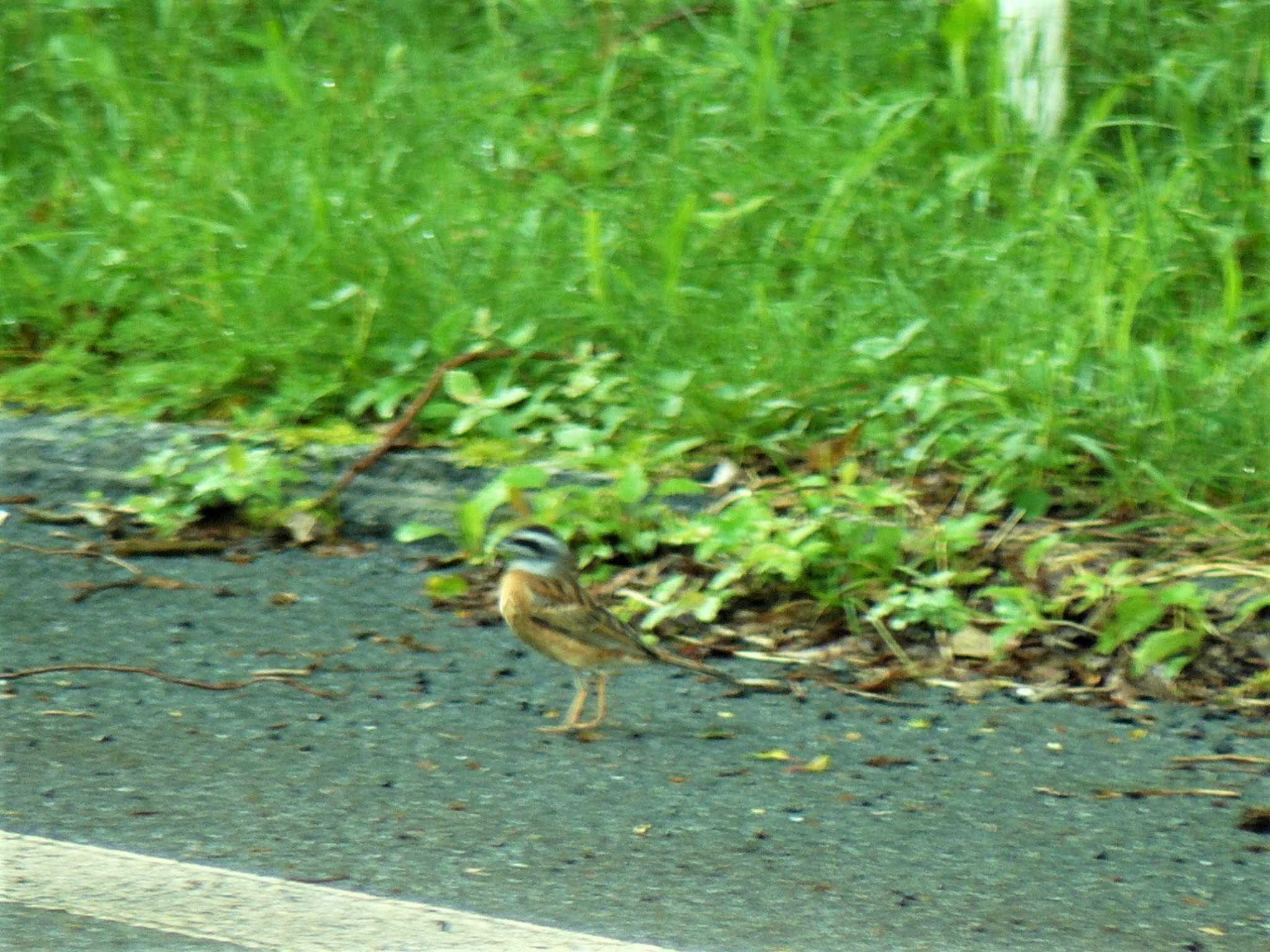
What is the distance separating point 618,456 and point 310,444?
1222mm

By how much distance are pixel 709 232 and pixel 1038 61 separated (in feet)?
5.35

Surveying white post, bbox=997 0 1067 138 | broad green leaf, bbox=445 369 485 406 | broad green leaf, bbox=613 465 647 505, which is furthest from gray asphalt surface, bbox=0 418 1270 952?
white post, bbox=997 0 1067 138

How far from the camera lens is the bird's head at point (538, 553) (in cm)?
506

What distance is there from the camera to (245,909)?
3631mm

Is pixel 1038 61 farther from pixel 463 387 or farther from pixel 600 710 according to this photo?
pixel 600 710

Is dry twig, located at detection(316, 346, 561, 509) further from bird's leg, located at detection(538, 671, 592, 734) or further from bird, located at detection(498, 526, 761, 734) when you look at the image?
bird's leg, located at detection(538, 671, 592, 734)

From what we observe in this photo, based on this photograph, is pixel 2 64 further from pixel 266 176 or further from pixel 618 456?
pixel 618 456

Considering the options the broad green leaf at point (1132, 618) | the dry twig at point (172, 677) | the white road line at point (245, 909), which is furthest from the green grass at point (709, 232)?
the white road line at point (245, 909)

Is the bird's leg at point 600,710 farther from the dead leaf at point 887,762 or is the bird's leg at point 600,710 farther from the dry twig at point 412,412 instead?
the dry twig at point 412,412

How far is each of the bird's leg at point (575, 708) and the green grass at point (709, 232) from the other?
154 cm

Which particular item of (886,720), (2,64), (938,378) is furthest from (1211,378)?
(2,64)

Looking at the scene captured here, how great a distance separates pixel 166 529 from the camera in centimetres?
640

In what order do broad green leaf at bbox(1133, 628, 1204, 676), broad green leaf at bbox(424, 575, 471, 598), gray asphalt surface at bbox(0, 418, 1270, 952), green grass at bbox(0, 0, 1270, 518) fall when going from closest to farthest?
gray asphalt surface at bbox(0, 418, 1270, 952)
broad green leaf at bbox(1133, 628, 1204, 676)
broad green leaf at bbox(424, 575, 471, 598)
green grass at bbox(0, 0, 1270, 518)

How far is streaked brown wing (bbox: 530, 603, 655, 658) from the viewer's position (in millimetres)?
4855
